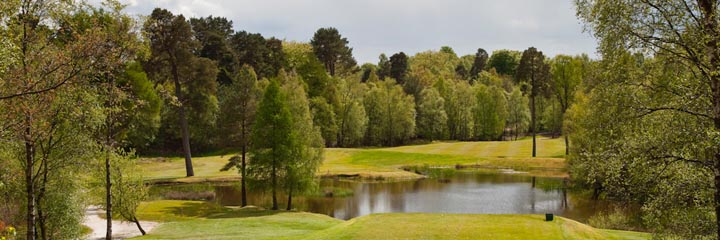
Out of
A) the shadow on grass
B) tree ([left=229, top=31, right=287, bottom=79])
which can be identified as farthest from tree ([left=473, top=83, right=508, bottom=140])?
the shadow on grass

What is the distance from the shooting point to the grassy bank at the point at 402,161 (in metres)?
57.4

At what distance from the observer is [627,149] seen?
12.4 meters

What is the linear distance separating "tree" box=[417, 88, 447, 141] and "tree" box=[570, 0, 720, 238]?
86.2m

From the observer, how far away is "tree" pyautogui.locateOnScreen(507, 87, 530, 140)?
10581 cm

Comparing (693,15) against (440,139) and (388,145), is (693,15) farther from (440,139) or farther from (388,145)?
(440,139)

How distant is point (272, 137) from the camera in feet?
121

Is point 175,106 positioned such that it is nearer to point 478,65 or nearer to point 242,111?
point 242,111

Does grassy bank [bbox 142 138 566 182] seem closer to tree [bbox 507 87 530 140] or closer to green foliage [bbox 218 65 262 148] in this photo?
green foliage [bbox 218 65 262 148]

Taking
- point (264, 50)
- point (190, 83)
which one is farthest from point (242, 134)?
point (264, 50)

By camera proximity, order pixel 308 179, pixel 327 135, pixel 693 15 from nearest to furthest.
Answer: pixel 693 15
pixel 308 179
pixel 327 135

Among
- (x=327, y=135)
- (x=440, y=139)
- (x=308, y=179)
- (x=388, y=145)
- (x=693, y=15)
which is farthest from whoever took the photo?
(x=440, y=139)

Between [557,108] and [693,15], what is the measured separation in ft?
301

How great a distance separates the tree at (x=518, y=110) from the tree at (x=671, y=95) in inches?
3758

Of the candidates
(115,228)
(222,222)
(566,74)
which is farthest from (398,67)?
(115,228)
